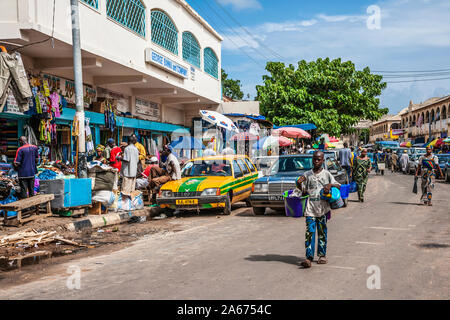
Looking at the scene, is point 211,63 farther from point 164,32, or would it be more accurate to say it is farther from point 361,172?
point 361,172

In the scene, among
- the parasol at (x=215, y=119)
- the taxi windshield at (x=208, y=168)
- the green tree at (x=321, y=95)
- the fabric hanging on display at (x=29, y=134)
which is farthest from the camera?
the green tree at (x=321, y=95)

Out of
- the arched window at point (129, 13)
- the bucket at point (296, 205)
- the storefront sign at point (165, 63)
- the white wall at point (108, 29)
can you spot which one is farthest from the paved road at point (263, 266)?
the storefront sign at point (165, 63)

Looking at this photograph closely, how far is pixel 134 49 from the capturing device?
1680 centimetres

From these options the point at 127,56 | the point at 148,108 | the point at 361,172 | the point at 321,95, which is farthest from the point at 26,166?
the point at 321,95

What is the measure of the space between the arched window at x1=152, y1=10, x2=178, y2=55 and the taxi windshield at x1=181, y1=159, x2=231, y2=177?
27.6 ft

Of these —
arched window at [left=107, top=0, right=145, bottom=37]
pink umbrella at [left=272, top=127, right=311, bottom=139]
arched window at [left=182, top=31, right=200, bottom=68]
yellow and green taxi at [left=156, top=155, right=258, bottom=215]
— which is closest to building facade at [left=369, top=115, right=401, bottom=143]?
pink umbrella at [left=272, top=127, right=311, bottom=139]

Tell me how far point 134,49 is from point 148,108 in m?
5.22

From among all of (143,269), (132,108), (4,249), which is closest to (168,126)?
(132,108)

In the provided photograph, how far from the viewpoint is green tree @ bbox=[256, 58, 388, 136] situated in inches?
1238

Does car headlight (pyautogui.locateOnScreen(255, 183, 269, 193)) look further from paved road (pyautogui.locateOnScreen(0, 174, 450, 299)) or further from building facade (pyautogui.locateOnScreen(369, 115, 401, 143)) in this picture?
building facade (pyautogui.locateOnScreen(369, 115, 401, 143))

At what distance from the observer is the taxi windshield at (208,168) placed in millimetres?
12609

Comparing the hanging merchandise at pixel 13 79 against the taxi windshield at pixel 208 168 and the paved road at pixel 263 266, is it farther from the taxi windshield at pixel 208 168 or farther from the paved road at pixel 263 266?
the taxi windshield at pixel 208 168

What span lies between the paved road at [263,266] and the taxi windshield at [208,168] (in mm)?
2795
